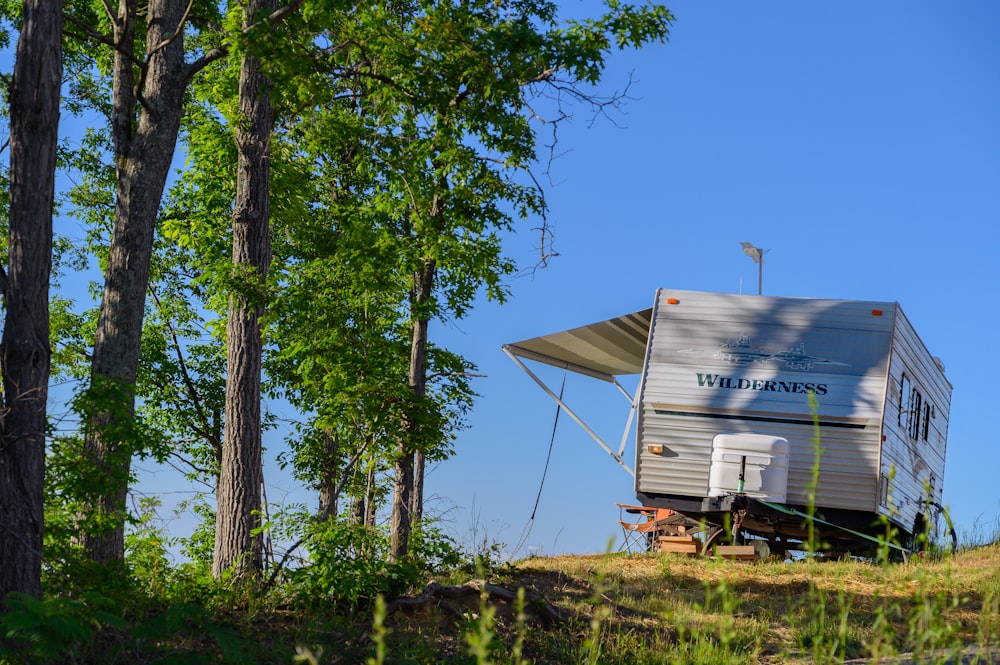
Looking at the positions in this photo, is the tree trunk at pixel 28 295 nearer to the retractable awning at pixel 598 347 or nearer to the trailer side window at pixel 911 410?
the retractable awning at pixel 598 347

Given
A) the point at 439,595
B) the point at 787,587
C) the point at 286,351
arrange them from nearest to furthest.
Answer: the point at 439,595, the point at 787,587, the point at 286,351

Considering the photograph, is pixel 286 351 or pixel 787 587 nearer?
pixel 787 587

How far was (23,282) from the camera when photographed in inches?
289

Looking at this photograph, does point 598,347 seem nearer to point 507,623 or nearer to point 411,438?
point 411,438

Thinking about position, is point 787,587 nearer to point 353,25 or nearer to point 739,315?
point 739,315

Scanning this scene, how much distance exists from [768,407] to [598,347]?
327cm

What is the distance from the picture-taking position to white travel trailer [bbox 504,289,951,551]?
13.6 metres

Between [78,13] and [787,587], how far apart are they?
1122 centimetres

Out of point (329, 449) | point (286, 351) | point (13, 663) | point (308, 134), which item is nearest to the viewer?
point (13, 663)

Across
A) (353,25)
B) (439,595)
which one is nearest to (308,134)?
(353,25)

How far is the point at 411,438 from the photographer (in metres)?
12.6

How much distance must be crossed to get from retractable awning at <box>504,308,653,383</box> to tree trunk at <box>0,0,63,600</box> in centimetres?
921

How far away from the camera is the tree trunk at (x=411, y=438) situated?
12.8 metres

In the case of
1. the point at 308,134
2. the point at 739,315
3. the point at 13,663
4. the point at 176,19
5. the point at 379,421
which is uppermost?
the point at 176,19
